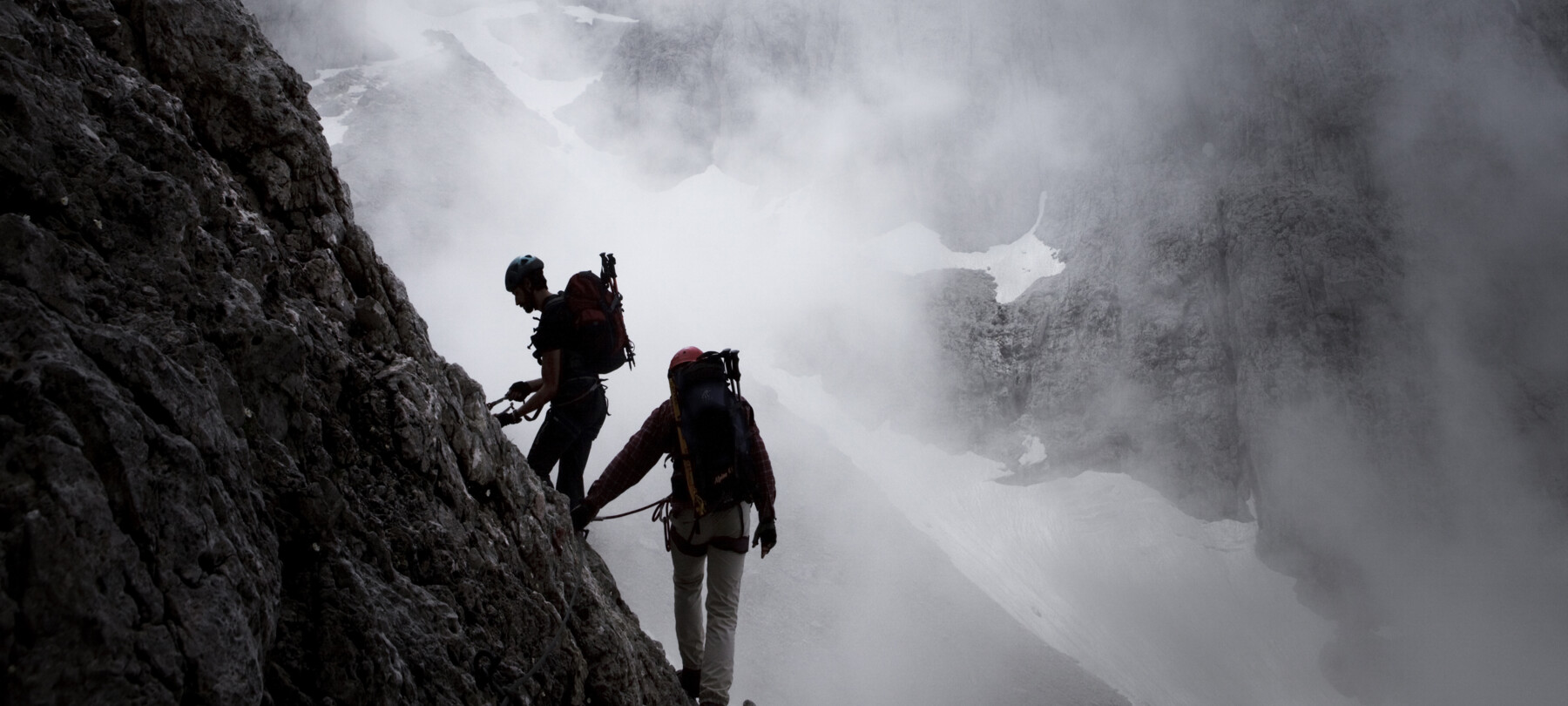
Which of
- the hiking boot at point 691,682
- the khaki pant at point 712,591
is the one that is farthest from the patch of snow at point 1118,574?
the khaki pant at point 712,591

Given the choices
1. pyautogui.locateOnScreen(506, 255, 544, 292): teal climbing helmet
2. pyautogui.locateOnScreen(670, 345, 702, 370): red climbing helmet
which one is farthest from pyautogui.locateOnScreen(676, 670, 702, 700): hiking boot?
pyautogui.locateOnScreen(506, 255, 544, 292): teal climbing helmet

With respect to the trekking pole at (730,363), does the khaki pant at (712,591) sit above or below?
below

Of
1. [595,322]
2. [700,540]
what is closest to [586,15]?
[595,322]

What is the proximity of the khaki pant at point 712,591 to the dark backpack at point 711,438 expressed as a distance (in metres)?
0.18

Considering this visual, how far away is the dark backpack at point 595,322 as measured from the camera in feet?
20.2

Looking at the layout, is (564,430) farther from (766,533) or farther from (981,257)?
(981,257)

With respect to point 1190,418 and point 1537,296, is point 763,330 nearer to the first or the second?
point 1190,418

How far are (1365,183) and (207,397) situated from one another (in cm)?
4995

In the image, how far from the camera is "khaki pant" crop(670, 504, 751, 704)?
5859mm

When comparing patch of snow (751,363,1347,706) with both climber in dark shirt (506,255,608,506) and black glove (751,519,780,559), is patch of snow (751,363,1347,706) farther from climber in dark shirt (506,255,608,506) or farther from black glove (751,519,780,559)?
climber in dark shirt (506,255,608,506)

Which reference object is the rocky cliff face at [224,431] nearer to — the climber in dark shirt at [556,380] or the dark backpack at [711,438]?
the climber in dark shirt at [556,380]

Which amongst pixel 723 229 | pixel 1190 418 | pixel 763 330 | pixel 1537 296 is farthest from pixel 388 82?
pixel 1537 296

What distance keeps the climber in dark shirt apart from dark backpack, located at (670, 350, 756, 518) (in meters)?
0.72

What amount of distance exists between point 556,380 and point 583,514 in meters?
1.04
